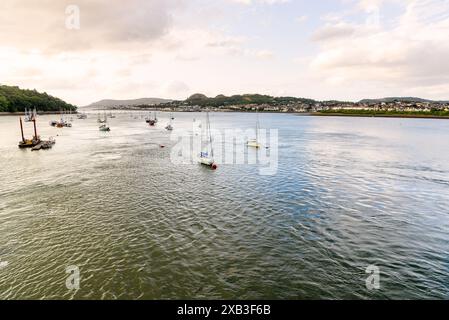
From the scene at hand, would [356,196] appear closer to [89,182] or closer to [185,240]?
[185,240]

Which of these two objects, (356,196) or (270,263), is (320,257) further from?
(356,196)

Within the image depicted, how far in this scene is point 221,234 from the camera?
26.3m

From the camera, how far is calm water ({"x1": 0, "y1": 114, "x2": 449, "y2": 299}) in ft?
61.3

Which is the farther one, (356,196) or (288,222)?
(356,196)

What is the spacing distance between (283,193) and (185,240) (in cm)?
1932

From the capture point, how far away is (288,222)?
2917cm

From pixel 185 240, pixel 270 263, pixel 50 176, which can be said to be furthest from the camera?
pixel 50 176

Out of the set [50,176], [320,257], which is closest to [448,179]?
[320,257]

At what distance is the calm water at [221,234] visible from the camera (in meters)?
18.7

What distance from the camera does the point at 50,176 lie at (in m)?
47.6

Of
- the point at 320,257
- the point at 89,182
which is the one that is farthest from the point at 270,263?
the point at 89,182

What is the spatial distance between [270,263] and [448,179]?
47.2 meters
